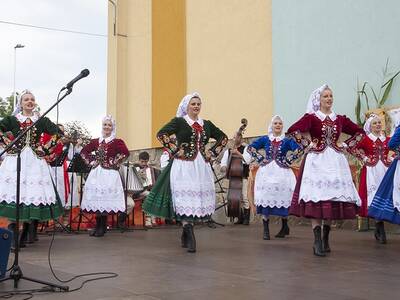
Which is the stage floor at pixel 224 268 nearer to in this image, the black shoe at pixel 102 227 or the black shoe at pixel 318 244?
the black shoe at pixel 318 244

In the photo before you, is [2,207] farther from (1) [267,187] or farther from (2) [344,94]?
(2) [344,94]

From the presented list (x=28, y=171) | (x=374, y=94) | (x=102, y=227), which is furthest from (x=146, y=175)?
(x=374, y=94)

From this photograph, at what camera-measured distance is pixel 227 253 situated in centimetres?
608

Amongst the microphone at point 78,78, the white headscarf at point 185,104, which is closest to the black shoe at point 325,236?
the white headscarf at point 185,104

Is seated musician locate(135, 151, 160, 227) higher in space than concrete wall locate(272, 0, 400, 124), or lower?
lower

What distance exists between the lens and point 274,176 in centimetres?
802

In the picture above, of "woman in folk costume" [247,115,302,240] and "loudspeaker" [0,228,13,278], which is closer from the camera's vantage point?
"loudspeaker" [0,228,13,278]

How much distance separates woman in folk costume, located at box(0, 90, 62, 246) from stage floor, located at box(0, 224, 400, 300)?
0.48 m

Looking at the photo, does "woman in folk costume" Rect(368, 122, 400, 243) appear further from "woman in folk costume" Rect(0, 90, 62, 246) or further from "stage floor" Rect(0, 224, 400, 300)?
"woman in folk costume" Rect(0, 90, 62, 246)

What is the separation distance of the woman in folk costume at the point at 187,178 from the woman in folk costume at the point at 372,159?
267 centimetres

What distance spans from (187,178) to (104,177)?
2954 mm

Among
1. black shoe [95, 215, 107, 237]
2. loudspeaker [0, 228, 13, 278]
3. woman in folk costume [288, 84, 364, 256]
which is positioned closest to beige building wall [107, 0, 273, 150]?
black shoe [95, 215, 107, 237]

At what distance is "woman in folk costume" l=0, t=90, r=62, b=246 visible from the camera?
6656 mm

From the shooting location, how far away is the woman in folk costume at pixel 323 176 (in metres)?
5.65
